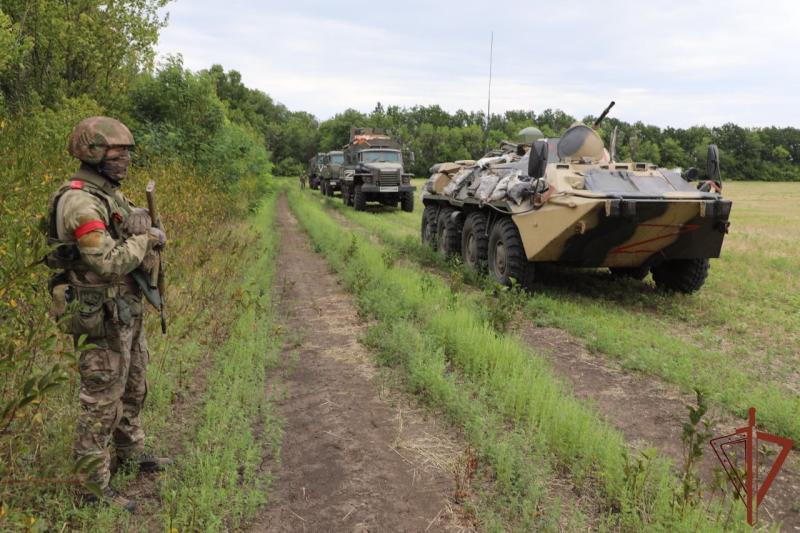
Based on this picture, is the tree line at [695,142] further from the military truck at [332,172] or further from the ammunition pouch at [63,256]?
the ammunition pouch at [63,256]

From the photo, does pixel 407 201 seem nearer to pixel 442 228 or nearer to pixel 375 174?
pixel 375 174

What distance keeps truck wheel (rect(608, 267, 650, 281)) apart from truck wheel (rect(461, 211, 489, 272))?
182cm

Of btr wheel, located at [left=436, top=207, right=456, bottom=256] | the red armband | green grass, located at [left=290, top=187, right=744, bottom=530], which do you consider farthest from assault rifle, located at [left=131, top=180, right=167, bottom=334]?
btr wheel, located at [left=436, top=207, right=456, bottom=256]

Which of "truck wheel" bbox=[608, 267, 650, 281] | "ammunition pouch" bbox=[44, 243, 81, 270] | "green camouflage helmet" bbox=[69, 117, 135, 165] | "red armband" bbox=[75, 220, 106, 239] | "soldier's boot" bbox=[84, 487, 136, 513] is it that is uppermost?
"green camouflage helmet" bbox=[69, 117, 135, 165]

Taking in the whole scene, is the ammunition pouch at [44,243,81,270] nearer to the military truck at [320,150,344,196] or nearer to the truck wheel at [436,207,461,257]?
the truck wheel at [436,207,461,257]

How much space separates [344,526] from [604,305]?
5.13 meters

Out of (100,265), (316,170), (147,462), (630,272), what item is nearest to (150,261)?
(100,265)

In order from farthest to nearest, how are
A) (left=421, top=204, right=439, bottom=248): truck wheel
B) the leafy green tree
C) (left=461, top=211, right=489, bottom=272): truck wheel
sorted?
1. the leafy green tree
2. (left=421, top=204, right=439, bottom=248): truck wheel
3. (left=461, top=211, right=489, bottom=272): truck wheel

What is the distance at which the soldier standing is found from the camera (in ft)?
8.79

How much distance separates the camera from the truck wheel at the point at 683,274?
7.56 m

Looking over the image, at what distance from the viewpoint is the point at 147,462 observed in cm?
321

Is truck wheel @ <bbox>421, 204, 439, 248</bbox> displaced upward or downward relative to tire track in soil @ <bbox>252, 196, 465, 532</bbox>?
upward

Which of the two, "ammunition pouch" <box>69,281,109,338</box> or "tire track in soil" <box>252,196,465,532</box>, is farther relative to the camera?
"tire track in soil" <box>252,196,465,532</box>

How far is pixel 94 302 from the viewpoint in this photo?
9.13ft
